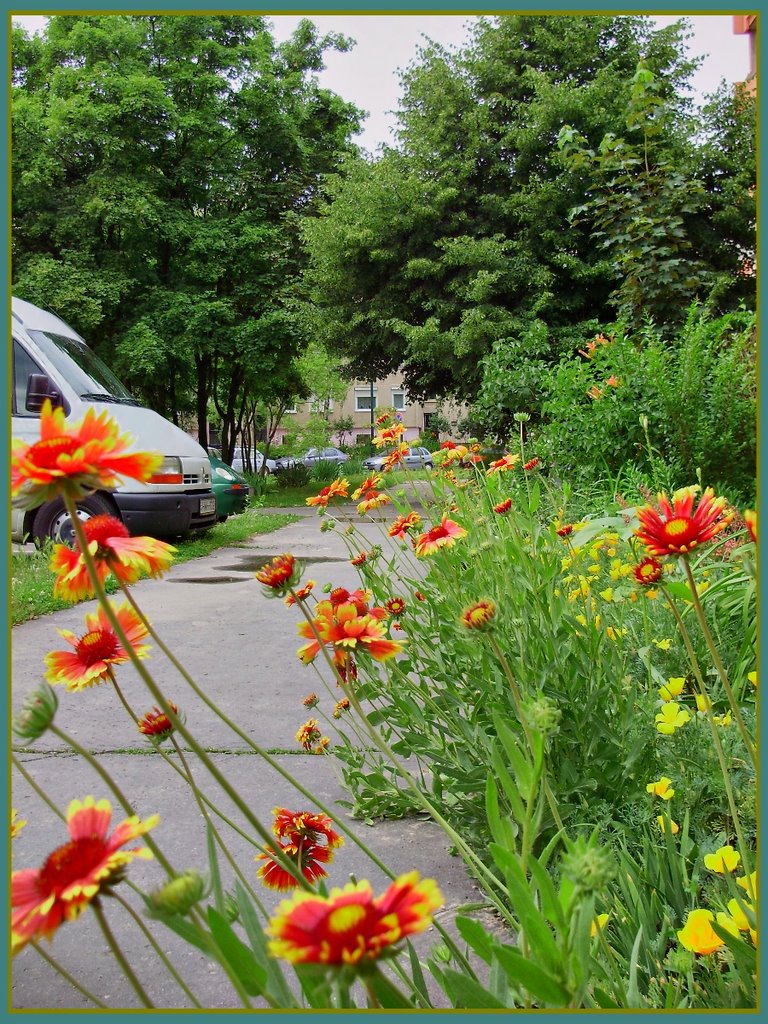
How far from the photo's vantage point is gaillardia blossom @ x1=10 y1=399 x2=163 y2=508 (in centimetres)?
33

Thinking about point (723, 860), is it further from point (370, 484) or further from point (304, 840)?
point (370, 484)

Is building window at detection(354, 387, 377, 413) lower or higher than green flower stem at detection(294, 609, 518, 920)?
higher

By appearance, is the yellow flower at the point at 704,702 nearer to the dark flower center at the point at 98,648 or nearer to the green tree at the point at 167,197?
the dark flower center at the point at 98,648

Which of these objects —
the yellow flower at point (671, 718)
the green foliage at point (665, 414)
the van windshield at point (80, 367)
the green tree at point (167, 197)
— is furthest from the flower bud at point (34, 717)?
the green foliage at point (665, 414)

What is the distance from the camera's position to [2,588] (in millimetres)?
356

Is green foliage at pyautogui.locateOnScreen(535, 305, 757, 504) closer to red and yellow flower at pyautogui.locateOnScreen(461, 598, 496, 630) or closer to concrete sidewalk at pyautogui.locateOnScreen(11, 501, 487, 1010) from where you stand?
concrete sidewalk at pyautogui.locateOnScreen(11, 501, 487, 1010)

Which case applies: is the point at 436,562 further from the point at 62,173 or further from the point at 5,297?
the point at 62,173

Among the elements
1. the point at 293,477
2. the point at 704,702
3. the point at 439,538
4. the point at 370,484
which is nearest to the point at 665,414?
the point at 370,484

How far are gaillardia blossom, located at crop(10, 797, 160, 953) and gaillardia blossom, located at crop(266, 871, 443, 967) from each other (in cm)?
8

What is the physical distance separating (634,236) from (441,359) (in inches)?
259

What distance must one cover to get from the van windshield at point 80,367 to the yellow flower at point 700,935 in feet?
8.47

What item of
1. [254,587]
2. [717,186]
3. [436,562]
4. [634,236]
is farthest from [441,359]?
[436,562]

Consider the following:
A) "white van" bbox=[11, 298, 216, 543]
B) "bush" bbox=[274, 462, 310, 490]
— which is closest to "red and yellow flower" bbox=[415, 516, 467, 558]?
"white van" bbox=[11, 298, 216, 543]

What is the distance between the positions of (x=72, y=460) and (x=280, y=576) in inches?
16.7
